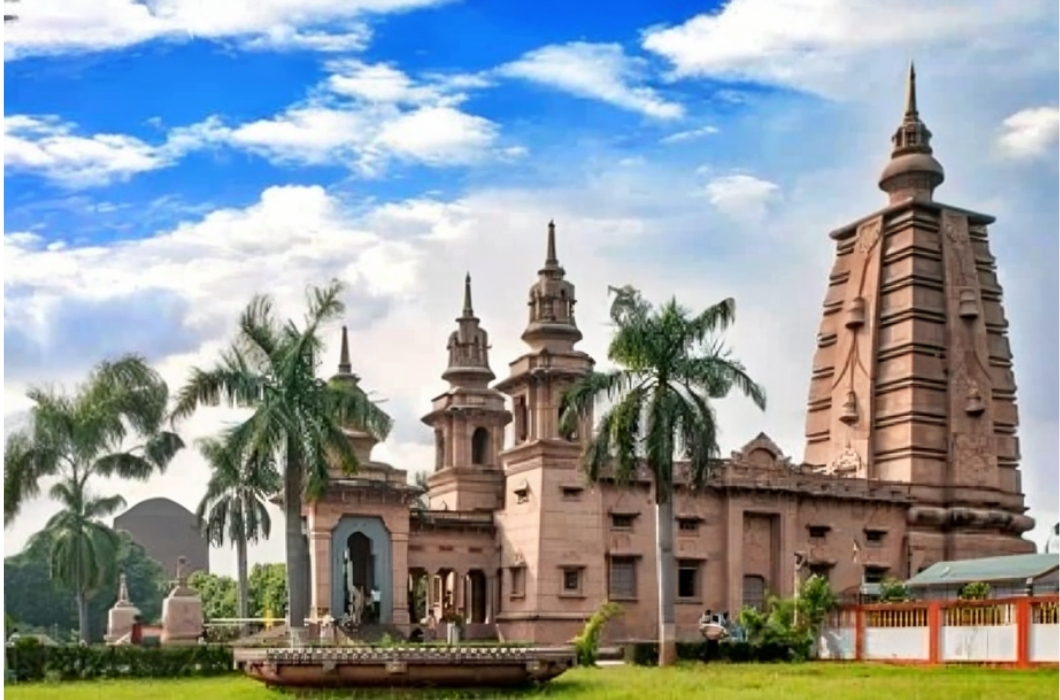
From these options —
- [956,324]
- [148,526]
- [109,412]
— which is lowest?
[148,526]

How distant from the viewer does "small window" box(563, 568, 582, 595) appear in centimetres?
4275

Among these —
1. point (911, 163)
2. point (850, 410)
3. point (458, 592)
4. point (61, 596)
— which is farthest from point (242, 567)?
point (61, 596)

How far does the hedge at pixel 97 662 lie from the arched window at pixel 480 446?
2270 cm

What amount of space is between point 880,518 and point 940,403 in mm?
5670

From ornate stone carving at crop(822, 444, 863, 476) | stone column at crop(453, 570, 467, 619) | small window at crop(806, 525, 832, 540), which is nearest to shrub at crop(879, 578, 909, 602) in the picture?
small window at crop(806, 525, 832, 540)

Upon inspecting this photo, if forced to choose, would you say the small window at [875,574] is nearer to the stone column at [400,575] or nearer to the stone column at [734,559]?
the stone column at [734,559]

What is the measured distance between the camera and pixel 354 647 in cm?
2150

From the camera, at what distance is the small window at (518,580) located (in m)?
43.3

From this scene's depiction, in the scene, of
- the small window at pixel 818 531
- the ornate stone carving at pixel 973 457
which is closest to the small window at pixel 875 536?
the small window at pixel 818 531

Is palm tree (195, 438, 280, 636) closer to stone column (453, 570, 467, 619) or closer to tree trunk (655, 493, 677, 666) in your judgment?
stone column (453, 570, 467, 619)

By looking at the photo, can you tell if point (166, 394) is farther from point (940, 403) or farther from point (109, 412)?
point (940, 403)

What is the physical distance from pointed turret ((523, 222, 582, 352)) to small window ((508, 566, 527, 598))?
695 cm

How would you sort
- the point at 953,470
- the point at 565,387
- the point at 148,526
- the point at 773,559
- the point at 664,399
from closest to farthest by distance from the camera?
the point at 664,399 → the point at 565,387 → the point at 773,559 → the point at 953,470 → the point at 148,526

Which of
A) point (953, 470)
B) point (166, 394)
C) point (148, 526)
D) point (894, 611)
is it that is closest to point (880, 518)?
point (953, 470)
